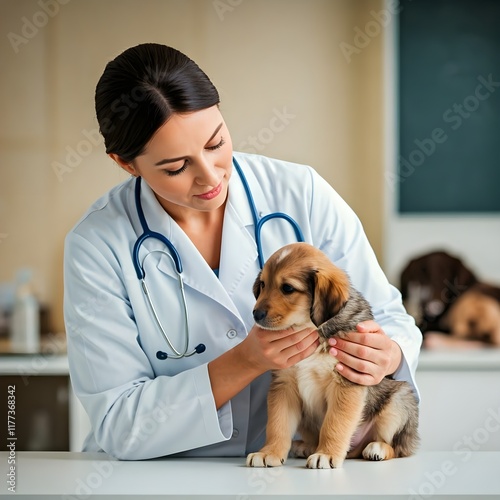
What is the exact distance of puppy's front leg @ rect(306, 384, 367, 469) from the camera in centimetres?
124

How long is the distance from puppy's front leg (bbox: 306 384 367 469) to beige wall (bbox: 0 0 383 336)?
2.49m

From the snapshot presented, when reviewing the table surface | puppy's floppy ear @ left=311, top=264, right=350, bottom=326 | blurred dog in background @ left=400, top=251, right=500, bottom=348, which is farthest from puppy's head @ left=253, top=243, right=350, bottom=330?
blurred dog in background @ left=400, top=251, right=500, bottom=348

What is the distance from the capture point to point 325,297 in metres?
1.24

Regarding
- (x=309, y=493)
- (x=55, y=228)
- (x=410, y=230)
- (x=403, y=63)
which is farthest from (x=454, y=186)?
(x=309, y=493)

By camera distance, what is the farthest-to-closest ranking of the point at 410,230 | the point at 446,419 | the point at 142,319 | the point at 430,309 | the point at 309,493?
the point at 410,230 → the point at 430,309 → the point at 446,419 → the point at 142,319 → the point at 309,493

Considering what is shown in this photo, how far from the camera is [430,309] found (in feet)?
10.9

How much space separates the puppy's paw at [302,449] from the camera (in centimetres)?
140

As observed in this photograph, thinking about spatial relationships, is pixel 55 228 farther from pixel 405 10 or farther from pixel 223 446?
pixel 223 446

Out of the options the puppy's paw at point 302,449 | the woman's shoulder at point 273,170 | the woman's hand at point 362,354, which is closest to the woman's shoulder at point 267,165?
the woman's shoulder at point 273,170

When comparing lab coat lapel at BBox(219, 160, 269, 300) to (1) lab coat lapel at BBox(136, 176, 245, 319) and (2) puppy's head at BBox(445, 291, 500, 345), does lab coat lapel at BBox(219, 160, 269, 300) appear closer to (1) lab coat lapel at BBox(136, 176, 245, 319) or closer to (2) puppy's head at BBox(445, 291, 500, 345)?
(1) lab coat lapel at BBox(136, 176, 245, 319)

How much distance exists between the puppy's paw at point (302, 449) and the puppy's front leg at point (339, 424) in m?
0.11

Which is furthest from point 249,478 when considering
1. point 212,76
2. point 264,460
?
point 212,76

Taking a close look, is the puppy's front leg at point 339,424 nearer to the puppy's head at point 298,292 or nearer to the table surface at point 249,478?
the table surface at point 249,478

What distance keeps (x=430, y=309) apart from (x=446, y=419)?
512 millimetres
